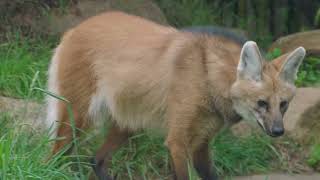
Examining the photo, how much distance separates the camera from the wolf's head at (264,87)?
12.8 ft

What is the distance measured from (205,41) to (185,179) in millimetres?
759

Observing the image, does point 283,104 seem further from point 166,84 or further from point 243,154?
point 243,154

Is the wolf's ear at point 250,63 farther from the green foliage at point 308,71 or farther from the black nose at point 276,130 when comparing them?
the green foliage at point 308,71

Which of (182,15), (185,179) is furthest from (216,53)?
(182,15)

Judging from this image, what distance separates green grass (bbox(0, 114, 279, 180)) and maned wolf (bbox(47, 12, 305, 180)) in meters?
0.12

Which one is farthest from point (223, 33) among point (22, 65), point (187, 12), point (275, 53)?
point (187, 12)

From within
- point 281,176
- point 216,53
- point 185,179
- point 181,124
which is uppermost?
point 216,53

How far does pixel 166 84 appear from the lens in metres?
4.32

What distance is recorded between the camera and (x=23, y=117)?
459cm

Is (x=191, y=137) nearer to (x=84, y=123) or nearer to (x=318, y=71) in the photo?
(x=84, y=123)

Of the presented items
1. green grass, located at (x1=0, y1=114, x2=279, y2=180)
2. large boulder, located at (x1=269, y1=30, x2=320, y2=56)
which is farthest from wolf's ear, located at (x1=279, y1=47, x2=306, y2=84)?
large boulder, located at (x1=269, y1=30, x2=320, y2=56)

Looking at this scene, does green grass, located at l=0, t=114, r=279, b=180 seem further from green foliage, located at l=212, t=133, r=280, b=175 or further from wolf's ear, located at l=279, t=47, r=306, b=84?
wolf's ear, located at l=279, t=47, r=306, b=84

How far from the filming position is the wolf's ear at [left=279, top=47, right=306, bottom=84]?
157 inches

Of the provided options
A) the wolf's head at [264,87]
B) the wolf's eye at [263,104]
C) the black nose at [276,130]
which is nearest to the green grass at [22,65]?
the wolf's head at [264,87]
